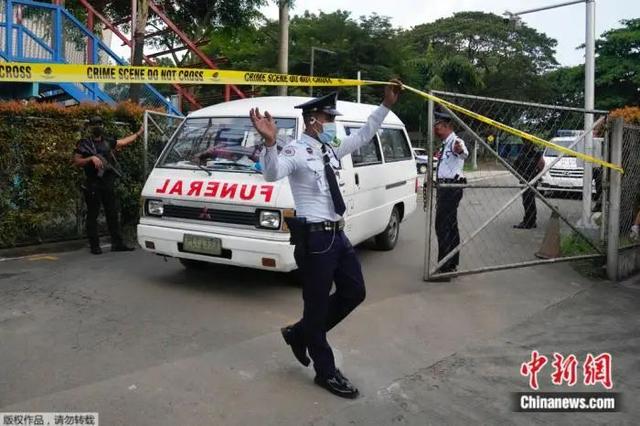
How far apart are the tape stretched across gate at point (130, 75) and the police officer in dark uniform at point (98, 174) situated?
2.61 meters

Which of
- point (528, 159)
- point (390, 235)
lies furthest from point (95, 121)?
point (528, 159)

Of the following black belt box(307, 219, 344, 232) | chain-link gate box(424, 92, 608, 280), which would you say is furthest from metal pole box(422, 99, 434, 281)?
black belt box(307, 219, 344, 232)

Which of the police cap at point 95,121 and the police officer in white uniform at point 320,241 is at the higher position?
the police cap at point 95,121

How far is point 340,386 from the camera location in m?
3.74

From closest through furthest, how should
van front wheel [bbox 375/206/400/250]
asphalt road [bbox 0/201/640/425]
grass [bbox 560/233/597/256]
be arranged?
asphalt road [bbox 0/201/640/425] < grass [bbox 560/233/597/256] < van front wheel [bbox 375/206/400/250]

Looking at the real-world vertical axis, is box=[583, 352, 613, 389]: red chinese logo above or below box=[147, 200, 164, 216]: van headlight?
below

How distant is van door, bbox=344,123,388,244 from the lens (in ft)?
21.2

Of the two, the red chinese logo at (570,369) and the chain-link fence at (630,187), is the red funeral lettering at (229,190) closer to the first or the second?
the red chinese logo at (570,369)

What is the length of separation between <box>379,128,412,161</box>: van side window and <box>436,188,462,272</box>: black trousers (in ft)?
4.35

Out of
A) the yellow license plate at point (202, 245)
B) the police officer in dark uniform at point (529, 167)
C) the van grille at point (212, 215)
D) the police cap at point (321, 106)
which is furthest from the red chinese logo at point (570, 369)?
the police officer in dark uniform at point (529, 167)

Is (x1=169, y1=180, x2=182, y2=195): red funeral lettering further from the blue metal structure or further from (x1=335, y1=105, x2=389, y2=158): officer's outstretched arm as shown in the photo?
the blue metal structure

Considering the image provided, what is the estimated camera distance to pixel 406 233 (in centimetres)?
988

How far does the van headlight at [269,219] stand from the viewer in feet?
17.7

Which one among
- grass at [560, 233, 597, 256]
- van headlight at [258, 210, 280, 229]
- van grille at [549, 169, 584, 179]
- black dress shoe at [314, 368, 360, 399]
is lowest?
black dress shoe at [314, 368, 360, 399]
